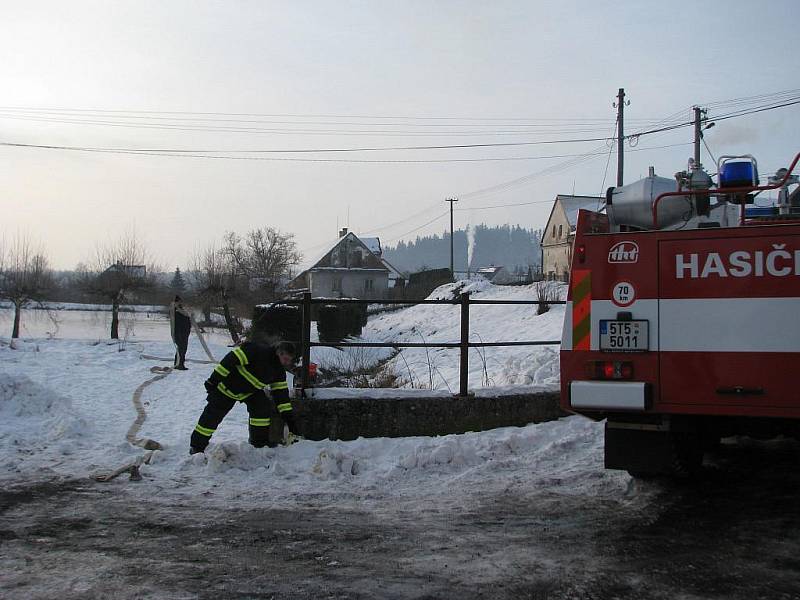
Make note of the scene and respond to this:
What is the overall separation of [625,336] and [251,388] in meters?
3.88

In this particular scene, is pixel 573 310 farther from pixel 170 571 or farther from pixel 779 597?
pixel 170 571

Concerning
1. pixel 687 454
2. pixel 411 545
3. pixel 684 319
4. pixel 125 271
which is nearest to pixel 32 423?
pixel 411 545

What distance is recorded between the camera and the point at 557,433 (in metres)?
7.75

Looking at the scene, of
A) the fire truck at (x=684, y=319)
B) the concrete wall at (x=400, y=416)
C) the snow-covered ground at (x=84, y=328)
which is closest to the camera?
the fire truck at (x=684, y=319)

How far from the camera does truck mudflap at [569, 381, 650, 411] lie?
493 cm

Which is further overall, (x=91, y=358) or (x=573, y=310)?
(x=91, y=358)

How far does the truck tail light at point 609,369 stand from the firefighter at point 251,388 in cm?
326

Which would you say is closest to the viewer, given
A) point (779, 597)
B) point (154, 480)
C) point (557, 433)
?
point (779, 597)

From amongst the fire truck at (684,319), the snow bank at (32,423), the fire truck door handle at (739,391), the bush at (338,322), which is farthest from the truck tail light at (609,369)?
the bush at (338,322)

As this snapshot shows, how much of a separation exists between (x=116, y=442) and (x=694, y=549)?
20.3 feet

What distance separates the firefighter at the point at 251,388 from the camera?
23.2 feet

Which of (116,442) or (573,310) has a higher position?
(573,310)

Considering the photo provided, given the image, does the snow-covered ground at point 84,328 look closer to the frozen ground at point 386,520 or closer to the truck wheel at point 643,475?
the frozen ground at point 386,520

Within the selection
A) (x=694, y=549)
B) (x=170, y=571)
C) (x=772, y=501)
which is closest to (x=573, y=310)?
(x=694, y=549)
